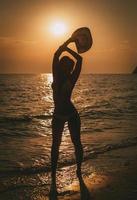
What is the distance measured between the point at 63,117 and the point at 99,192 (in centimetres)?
149

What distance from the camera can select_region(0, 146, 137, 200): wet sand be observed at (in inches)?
253

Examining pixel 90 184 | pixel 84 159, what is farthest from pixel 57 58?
pixel 84 159

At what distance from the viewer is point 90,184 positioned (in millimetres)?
7062

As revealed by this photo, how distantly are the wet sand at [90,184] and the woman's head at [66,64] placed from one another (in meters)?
2.14

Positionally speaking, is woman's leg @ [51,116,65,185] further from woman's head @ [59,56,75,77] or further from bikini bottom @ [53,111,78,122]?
woman's head @ [59,56,75,77]

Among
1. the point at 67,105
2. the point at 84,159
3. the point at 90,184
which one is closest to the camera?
the point at 67,105

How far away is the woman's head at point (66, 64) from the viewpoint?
22.0ft

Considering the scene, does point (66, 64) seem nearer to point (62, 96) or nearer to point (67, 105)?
point (62, 96)

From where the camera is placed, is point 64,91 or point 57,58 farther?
point 64,91

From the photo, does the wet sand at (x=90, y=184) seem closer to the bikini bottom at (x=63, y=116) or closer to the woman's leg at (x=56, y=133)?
the woman's leg at (x=56, y=133)

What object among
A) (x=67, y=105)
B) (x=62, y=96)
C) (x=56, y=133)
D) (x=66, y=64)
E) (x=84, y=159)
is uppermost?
(x=66, y=64)

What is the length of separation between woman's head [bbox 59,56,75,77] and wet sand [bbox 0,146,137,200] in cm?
214

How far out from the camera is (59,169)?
8531 millimetres

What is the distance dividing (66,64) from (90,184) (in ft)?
7.69
